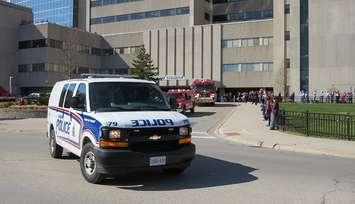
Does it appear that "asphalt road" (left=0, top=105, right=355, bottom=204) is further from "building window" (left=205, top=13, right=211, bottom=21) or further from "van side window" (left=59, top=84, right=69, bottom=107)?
"building window" (left=205, top=13, right=211, bottom=21)

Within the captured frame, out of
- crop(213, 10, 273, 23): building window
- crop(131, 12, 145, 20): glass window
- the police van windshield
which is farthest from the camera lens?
crop(131, 12, 145, 20): glass window

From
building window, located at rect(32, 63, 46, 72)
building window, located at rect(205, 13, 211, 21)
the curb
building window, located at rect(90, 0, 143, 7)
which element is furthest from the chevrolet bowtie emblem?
building window, located at rect(90, 0, 143, 7)

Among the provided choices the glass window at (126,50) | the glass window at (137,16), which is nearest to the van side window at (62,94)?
the glass window at (126,50)

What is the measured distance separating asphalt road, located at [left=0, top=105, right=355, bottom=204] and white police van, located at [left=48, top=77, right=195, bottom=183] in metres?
0.43

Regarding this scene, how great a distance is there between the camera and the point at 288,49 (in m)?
82.8

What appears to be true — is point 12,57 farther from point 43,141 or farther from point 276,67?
point 43,141

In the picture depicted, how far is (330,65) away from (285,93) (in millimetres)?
8664

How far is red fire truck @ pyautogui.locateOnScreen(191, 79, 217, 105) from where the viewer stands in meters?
54.4

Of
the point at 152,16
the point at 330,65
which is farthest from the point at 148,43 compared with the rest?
the point at 330,65

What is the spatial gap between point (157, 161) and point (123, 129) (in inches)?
33.6

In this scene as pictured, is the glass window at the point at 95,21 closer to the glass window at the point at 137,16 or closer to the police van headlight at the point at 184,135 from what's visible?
the glass window at the point at 137,16

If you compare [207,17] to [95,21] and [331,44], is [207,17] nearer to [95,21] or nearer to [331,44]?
[95,21]

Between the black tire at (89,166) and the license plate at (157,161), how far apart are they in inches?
36.0

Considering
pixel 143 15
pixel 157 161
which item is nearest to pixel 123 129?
pixel 157 161
